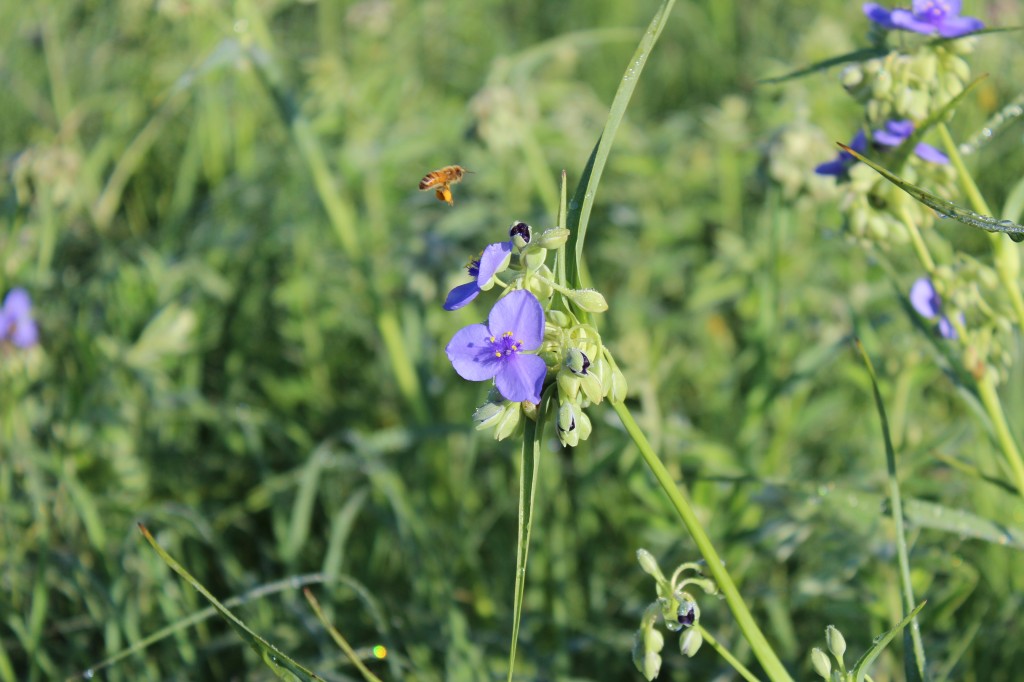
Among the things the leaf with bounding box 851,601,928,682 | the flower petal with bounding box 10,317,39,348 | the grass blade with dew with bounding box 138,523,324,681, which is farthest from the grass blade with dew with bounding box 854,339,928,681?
the flower petal with bounding box 10,317,39,348

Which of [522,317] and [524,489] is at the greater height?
[522,317]

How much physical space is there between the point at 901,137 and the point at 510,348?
25.1 inches

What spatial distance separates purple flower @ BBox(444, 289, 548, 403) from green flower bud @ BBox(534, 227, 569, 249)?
0.05 meters

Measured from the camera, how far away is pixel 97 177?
303 cm

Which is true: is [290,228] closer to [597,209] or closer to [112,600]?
[597,209]

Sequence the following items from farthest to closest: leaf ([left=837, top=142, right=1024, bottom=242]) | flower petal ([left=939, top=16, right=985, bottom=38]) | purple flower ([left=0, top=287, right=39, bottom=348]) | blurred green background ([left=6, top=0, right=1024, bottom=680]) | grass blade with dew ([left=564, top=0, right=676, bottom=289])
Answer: purple flower ([left=0, top=287, right=39, bottom=348]) → blurred green background ([left=6, top=0, right=1024, bottom=680]) → flower petal ([left=939, top=16, right=985, bottom=38]) → grass blade with dew ([left=564, top=0, right=676, bottom=289]) → leaf ([left=837, top=142, right=1024, bottom=242])

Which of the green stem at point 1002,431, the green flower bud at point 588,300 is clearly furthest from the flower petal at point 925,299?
the green flower bud at point 588,300

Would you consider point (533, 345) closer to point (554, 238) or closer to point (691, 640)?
point (554, 238)

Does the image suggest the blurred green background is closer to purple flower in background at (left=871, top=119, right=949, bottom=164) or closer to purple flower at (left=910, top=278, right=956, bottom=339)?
purple flower at (left=910, top=278, right=956, bottom=339)

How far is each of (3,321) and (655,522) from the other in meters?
1.48

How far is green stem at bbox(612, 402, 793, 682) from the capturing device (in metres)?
0.90

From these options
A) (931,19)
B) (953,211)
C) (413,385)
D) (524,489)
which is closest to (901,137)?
(931,19)

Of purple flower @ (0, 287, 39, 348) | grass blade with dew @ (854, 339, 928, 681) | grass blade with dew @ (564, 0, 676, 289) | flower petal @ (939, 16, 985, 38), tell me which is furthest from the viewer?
purple flower @ (0, 287, 39, 348)

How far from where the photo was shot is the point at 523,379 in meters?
0.91
